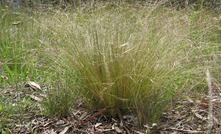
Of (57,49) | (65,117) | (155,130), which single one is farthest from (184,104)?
(57,49)

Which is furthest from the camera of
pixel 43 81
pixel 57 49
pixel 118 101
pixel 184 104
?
pixel 43 81

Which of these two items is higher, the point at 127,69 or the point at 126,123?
the point at 127,69

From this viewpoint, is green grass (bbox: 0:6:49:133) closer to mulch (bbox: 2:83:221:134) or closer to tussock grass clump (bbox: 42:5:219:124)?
mulch (bbox: 2:83:221:134)

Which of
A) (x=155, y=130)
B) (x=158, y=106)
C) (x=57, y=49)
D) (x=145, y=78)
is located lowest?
(x=155, y=130)

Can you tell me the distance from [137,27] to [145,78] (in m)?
0.64

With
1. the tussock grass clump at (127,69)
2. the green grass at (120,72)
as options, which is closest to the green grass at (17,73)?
the green grass at (120,72)

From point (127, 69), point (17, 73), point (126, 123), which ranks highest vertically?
point (127, 69)

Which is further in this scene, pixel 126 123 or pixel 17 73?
pixel 17 73

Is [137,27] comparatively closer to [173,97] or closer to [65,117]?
[173,97]

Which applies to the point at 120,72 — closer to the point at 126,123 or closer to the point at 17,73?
the point at 126,123

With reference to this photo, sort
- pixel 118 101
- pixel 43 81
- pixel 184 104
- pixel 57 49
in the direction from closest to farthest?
pixel 118 101 → pixel 184 104 → pixel 57 49 → pixel 43 81

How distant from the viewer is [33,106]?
221cm

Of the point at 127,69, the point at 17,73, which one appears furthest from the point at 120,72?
the point at 17,73

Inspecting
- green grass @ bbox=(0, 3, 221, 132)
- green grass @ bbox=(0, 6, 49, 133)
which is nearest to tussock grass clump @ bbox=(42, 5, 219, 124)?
green grass @ bbox=(0, 3, 221, 132)
